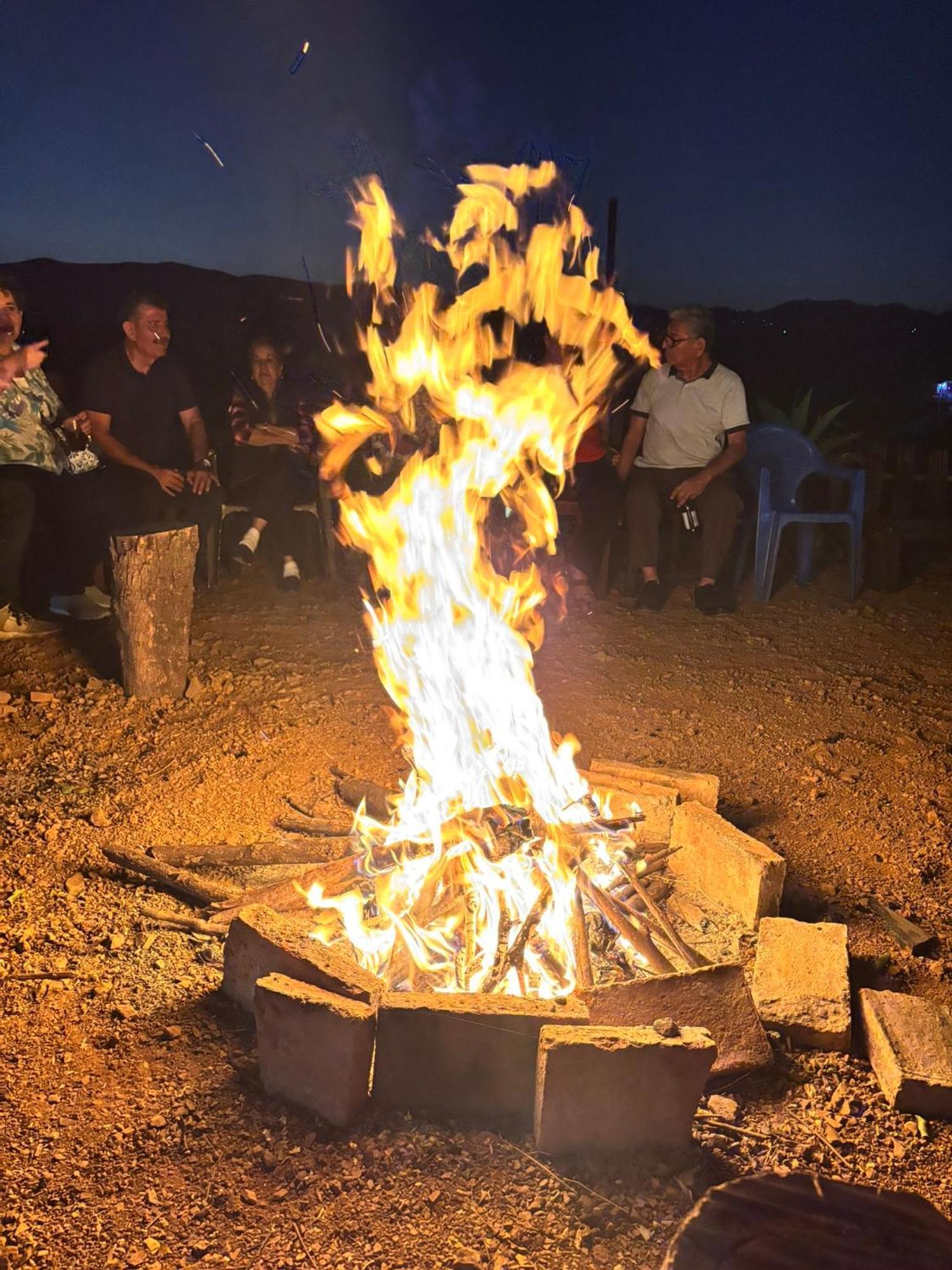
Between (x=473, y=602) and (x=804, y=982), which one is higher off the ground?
(x=473, y=602)

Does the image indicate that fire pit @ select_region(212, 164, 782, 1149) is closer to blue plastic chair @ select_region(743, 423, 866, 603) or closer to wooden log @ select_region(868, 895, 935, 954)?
wooden log @ select_region(868, 895, 935, 954)

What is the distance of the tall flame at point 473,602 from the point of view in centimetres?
287

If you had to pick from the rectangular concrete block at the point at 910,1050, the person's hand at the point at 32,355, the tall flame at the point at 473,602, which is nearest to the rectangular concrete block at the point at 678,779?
the tall flame at the point at 473,602

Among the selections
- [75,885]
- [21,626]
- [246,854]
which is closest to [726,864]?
[246,854]

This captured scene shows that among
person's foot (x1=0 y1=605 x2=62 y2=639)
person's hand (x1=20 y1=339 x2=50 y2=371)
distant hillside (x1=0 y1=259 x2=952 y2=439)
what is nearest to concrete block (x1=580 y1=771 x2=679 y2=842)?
person's foot (x1=0 y1=605 x2=62 y2=639)

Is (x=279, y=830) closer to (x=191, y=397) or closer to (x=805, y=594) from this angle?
(x=191, y=397)

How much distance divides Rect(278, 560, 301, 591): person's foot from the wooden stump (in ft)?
6.92

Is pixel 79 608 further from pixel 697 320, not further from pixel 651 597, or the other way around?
pixel 697 320

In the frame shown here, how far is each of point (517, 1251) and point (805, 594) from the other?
6106mm

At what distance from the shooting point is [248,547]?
283 inches

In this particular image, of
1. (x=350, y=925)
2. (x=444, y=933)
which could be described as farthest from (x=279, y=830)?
(x=444, y=933)

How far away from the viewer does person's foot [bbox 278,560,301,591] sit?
6.98 metres

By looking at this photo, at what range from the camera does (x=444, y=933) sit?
112 inches

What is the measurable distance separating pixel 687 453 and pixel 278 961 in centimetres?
539
